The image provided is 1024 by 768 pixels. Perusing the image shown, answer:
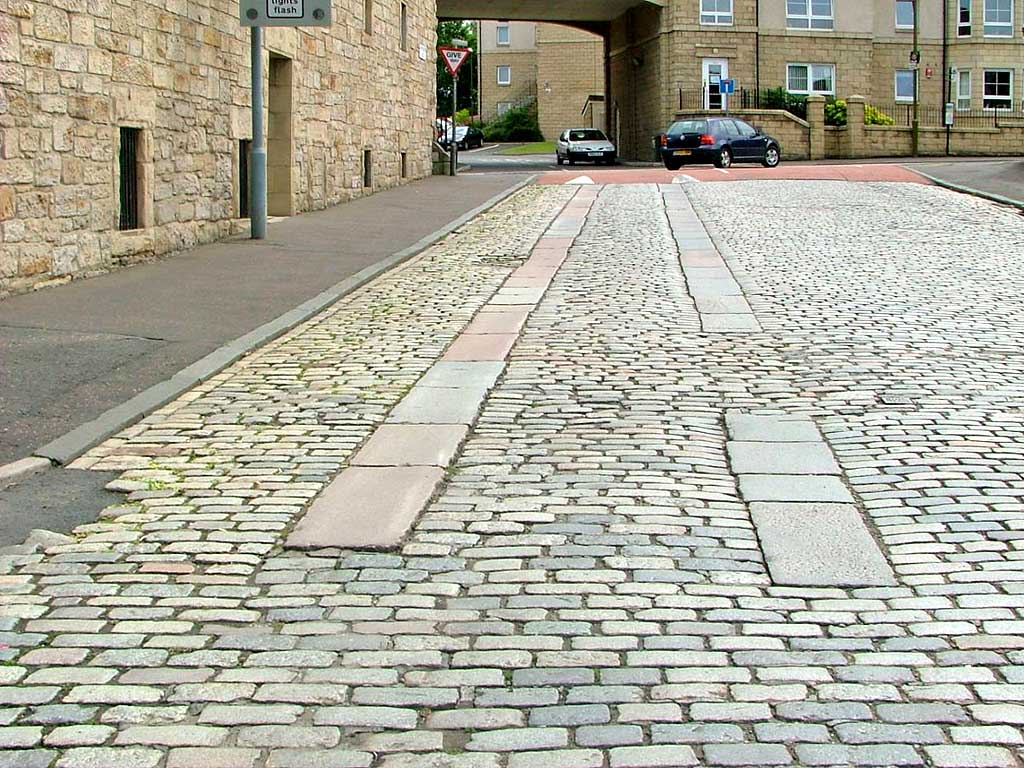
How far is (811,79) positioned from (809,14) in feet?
8.45

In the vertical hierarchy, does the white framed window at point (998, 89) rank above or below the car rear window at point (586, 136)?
above

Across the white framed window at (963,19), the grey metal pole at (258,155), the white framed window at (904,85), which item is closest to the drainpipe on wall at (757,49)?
the white framed window at (904,85)

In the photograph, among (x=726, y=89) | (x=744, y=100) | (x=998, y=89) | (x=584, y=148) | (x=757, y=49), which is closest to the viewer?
(x=584, y=148)

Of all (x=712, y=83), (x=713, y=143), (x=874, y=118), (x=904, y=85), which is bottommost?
(x=713, y=143)

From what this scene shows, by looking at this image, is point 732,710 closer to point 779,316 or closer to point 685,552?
point 685,552

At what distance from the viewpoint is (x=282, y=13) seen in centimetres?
1622

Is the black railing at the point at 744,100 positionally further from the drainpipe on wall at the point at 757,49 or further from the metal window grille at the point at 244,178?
the metal window grille at the point at 244,178

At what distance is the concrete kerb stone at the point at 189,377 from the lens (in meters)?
7.07

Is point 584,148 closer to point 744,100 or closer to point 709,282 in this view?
point 744,100

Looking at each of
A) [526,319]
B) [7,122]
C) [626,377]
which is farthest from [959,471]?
[7,122]

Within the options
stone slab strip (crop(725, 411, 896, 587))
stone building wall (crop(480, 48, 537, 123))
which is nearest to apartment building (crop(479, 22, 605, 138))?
stone building wall (crop(480, 48, 537, 123))

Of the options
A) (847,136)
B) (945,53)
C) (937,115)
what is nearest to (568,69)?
(945,53)

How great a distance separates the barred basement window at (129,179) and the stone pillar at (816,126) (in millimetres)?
38834

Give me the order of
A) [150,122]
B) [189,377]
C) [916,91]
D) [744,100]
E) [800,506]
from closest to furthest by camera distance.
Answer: [800,506] → [189,377] → [150,122] → [744,100] → [916,91]
